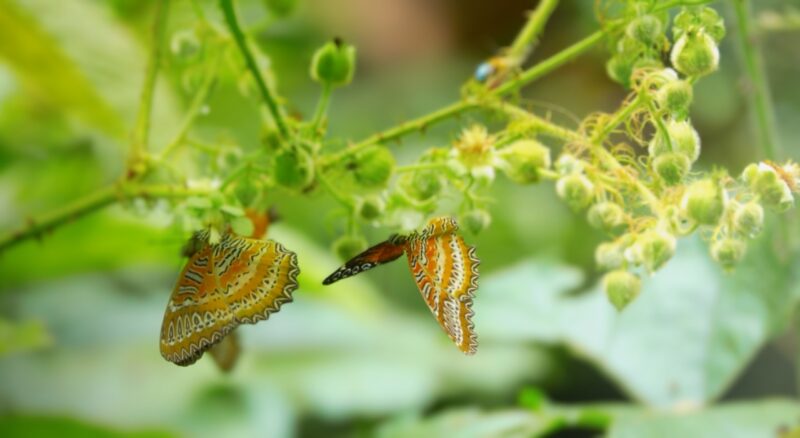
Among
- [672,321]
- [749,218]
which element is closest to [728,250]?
[749,218]

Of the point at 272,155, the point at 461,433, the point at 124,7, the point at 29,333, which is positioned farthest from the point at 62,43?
the point at 461,433

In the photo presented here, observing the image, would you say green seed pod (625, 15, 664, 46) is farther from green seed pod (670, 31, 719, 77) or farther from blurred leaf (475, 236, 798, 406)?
blurred leaf (475, 236, 798, 406)

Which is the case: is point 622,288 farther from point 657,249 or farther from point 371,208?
point 371,208

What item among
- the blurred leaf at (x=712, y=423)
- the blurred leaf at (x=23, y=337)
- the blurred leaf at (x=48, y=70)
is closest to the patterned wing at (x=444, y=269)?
the blurred leaf at (x=712, y=423)

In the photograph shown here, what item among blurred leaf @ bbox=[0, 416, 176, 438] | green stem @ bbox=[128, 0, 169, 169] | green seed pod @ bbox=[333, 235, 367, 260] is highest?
green stem @ bbox=[128, 0, 169, 169]

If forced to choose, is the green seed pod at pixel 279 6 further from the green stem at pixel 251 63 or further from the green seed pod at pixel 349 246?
the green seed pod at pixel 349 246

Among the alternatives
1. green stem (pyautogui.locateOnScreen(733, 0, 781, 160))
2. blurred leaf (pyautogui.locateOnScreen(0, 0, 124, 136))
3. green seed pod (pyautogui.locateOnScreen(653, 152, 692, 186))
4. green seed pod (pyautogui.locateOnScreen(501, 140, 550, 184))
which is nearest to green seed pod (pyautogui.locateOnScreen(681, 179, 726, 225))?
green seed pod (pyautogui.locateOnScreen(653, 152, 692, 186))

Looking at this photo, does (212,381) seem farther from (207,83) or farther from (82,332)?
(207,83)
